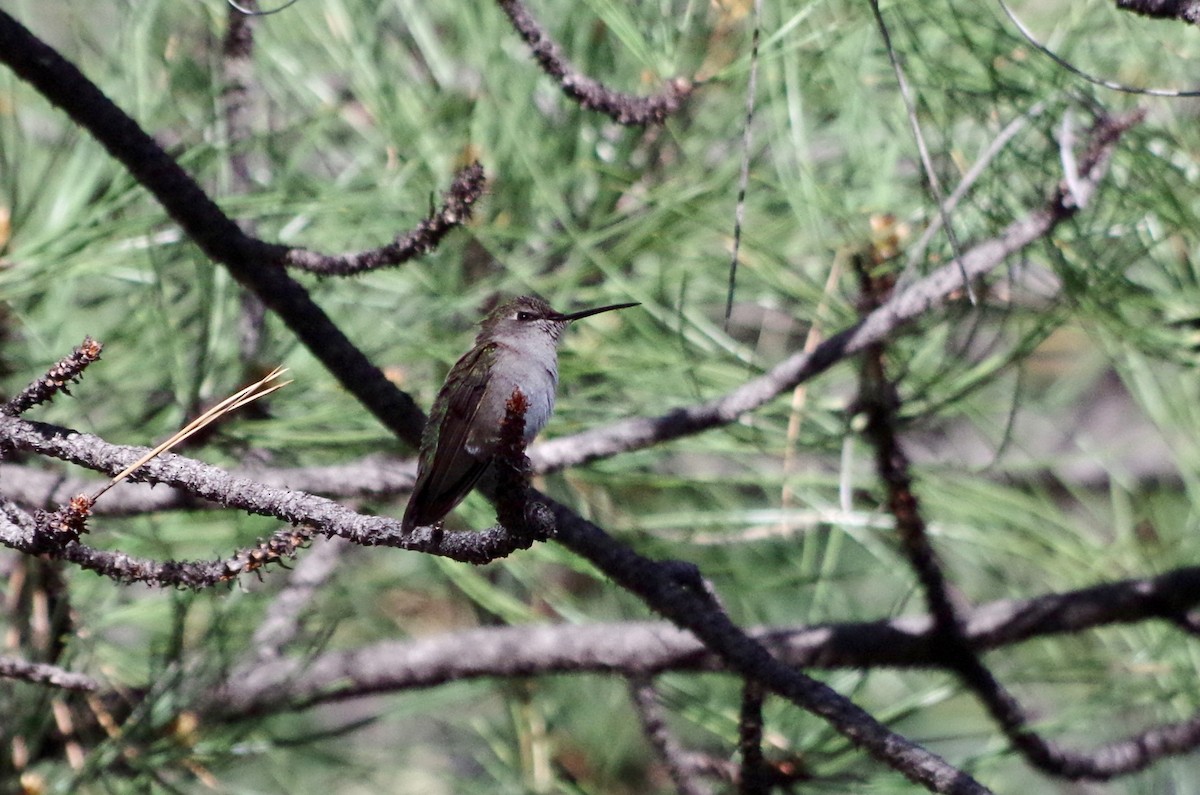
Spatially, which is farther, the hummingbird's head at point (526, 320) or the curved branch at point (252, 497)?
the hummingbird's head at point (526, 320)

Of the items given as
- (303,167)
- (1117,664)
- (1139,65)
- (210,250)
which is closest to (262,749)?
(210,250)

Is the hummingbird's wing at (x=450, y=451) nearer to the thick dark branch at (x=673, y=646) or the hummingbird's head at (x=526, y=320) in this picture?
the hummingbird's head at (x=526, y=320)

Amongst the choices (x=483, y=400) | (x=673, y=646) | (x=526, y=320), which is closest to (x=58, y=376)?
(x=483, y=400)

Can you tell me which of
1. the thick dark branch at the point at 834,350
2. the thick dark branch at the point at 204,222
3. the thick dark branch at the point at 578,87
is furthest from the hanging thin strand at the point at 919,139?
the thick dark branch at the point at 204,222

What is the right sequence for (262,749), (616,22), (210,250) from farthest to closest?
(262,749) → (616,22) → (210,250)

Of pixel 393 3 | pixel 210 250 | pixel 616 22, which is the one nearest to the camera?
pixel 210 250

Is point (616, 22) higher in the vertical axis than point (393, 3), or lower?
lower

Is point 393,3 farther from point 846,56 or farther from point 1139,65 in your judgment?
point 1139,65
